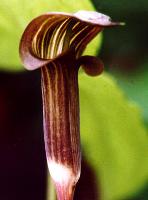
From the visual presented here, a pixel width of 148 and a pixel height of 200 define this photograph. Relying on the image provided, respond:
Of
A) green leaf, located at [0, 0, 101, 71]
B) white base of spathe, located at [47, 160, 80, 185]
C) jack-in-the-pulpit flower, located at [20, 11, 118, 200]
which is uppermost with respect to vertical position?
green leaf, located at [0, 0, 101, 71]

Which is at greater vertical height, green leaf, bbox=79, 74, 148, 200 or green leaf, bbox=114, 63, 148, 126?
green leaf, bbox=114, 63, 148, 126

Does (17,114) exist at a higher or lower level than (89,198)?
higher

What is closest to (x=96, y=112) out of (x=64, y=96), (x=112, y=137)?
(x=112, y=137)

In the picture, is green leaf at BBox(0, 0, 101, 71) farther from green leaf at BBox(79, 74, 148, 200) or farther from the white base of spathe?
the white base of spathe

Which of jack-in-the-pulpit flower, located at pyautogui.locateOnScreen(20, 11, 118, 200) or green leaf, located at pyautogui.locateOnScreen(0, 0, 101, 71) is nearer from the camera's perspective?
jack-in-the-pulpit flower, located at pyautogui.locateOnScreen(20, 11, 118, 200)

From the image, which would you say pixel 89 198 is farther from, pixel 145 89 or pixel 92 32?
pixel 92 32

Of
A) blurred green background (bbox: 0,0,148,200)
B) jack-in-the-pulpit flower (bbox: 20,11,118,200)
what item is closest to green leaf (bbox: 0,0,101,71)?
blurred green background (bbox: 0,0,148,200)

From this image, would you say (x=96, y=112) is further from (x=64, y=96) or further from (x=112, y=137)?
(x=64, y=96)

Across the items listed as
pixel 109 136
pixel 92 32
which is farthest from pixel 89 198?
pixel 92 32
